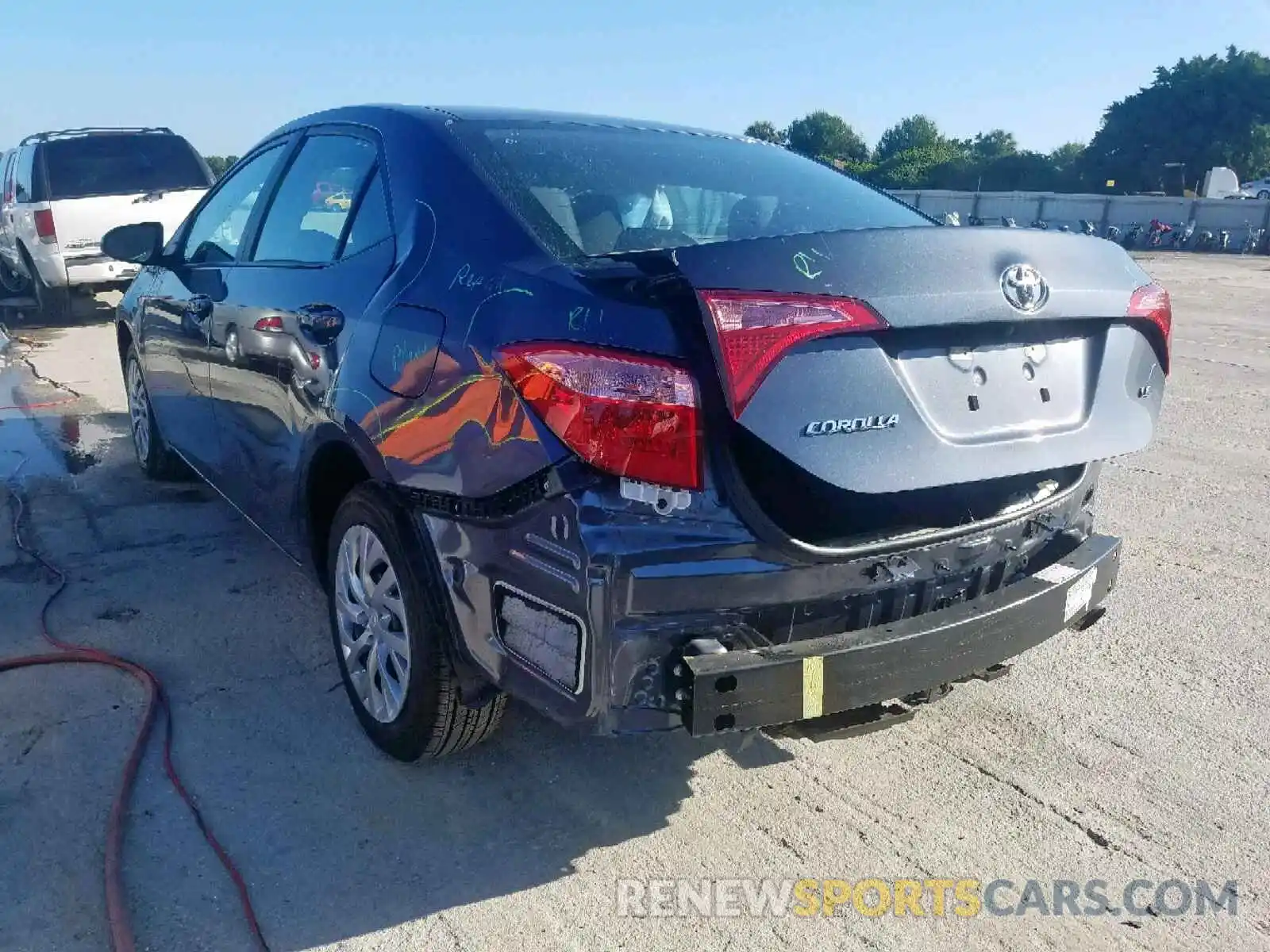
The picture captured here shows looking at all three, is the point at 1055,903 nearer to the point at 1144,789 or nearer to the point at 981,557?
the point at 1144,789

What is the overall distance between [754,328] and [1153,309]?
1254 millimetres

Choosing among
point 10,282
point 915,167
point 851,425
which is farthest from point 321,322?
point 915,167

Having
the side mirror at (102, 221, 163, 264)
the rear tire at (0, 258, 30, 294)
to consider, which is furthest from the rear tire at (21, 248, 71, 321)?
the side mirror at (102, 221, 163, 264)

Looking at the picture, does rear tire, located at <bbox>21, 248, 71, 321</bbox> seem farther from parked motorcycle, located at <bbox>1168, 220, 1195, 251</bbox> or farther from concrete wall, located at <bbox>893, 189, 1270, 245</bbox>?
parked motorcycle, located at <bbox>1168, 220, 1195, 251</bbox>

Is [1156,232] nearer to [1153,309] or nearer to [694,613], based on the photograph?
[1153,309]

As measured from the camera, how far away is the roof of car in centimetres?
314

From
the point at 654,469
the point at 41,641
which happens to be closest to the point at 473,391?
the point at 654,469

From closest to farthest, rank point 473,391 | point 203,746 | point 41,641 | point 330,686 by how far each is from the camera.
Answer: point 473,391 < point 203,746 < point 330,686 < point 41,641

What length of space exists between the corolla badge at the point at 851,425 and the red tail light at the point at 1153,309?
2.67ft

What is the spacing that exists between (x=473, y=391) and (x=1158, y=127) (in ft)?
247

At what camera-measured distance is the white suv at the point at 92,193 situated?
1141cm

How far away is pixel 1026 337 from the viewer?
2494mm

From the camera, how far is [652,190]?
9.86 ft

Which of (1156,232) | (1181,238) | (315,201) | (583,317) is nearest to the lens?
(583,317)
